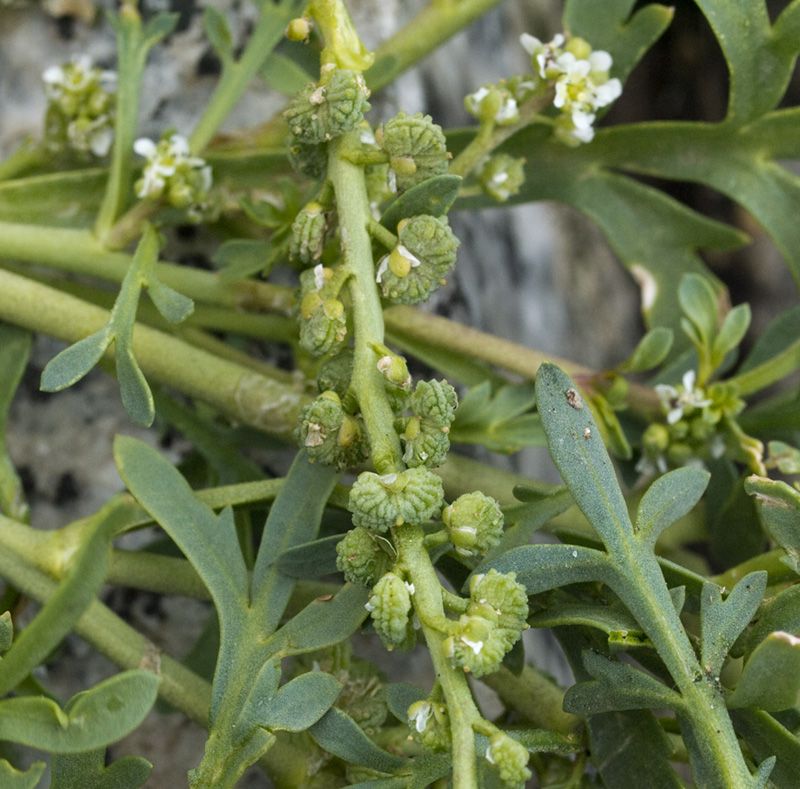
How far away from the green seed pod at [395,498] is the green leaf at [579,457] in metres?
0.07

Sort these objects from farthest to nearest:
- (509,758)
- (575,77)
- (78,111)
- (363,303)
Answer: (78,111), (575,77), (363,303), (509,758)

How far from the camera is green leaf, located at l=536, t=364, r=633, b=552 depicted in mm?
536

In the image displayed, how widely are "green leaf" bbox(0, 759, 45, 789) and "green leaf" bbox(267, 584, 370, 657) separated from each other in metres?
0.13

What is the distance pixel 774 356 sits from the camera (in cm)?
83

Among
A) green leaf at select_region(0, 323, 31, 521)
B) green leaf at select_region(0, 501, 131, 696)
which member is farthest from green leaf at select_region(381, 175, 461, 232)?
green leaf at select_region(0, 323, 31, 521)

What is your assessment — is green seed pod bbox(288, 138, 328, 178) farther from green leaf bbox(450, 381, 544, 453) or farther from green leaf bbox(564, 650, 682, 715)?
green leaf bbox(564, 650, 682, 715)

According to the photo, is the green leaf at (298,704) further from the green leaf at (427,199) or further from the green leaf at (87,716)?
the green leaf at (427,199)

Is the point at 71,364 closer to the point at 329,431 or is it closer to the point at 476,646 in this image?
the point at 329,431

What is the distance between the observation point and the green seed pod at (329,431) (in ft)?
1.81

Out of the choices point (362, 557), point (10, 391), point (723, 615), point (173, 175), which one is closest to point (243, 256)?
point (173, 175)

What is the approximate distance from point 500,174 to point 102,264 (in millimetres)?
287

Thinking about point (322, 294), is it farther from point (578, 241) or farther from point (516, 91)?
point (578, 241)

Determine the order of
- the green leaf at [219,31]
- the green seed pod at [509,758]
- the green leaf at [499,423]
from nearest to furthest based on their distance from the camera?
1. the green seed pod at [509,758]
2. the green leaf at [499,423]
3. the green leaf at [219,31]

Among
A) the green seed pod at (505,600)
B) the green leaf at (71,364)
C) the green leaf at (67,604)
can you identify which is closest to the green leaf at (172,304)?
the green leaf at (71,364)
